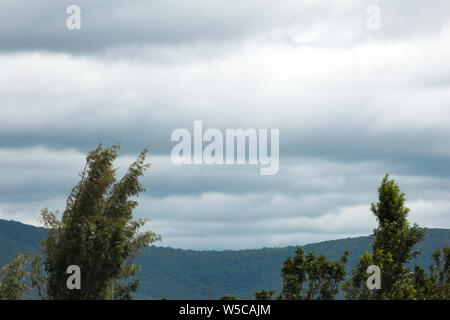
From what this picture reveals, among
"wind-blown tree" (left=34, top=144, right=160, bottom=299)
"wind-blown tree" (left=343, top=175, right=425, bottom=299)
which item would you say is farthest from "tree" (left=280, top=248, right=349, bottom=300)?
"wind-blown tree" (left=34, top=144, right=160, bottom=299)

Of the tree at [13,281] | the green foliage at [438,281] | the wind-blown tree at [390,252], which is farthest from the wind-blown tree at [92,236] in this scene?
the green foliage at [438,281]

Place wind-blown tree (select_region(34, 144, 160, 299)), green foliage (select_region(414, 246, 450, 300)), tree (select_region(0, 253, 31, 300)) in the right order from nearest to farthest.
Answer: wind-blown tree (select_region(34, 144, 160, 299)), tree (select_region(0, 253, 31, 300)), green foliage (select_region(414, 246, 450, 300))

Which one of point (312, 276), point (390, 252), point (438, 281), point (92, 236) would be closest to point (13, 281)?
point (92, 236)

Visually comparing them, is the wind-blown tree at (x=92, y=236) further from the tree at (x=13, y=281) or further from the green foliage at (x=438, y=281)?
the green foliage at (x=438, y=281)

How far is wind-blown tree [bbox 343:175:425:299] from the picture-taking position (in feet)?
117

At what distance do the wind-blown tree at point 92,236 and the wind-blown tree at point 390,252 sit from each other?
12.4m

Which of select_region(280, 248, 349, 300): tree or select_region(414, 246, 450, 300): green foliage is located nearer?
select_region(280, 248, 349, 300): tree

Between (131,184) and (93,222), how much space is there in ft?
16.9

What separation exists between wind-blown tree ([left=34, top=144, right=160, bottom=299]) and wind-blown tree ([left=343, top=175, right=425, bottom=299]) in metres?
12.4

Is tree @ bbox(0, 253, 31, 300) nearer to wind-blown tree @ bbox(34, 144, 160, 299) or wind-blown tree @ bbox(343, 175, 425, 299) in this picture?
wind-blown tree @ bbox(34, 144, 160, 299)

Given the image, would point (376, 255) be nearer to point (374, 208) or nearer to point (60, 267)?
point (374, 208)

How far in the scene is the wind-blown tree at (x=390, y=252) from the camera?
35812mm

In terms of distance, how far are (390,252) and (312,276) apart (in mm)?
5427
